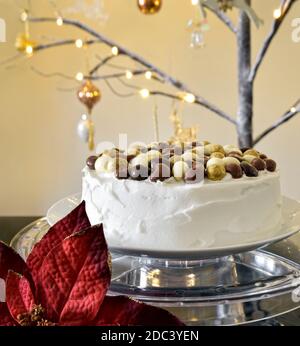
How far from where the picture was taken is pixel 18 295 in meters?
0.27

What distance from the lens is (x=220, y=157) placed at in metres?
0.62

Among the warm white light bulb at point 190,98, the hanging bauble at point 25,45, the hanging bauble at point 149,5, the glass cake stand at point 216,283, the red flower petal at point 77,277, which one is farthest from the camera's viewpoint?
the hanging bauble at point 25,45

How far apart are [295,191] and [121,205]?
1.29m

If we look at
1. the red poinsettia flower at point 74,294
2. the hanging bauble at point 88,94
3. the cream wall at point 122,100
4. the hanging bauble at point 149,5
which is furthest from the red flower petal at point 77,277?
the cream wall at point 122,100

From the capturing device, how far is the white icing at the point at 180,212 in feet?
1.83

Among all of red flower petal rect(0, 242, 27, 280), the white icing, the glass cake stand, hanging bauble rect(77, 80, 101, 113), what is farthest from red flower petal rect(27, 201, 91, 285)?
hanging bauble rect(77, 80, 101, 113)

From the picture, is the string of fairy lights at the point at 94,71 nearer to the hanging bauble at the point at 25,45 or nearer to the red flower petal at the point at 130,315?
the hanging bauble at the point at 25,45

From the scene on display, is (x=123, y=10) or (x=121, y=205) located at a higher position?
(x=123, y=10)

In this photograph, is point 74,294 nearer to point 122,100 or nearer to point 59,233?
point 59,233

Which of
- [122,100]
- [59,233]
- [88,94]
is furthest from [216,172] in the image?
[122,100]

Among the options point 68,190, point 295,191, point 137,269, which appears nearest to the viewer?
point 137,269

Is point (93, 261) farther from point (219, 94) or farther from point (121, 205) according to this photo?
point (219, 94)

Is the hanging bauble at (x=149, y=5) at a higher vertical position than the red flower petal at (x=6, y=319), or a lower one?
higher
